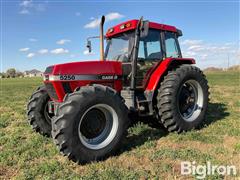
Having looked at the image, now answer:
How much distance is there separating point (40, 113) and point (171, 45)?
11.3 ft

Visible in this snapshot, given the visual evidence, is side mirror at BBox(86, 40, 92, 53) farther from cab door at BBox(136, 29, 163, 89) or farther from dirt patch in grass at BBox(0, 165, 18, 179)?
dirt patch in grass at BBox(0, 165, 18, 179)

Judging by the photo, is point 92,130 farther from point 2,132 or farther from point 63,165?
point 2,132

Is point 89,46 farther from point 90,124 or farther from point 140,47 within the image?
point 90,124

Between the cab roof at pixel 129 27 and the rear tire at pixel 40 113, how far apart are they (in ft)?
6.65

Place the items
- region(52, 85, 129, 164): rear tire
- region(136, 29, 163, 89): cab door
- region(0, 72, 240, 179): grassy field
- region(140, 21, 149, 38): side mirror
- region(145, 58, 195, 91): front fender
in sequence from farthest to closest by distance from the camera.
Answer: region(136, 29, 163, 89): cab door < region(145, 58, 195, 91): front fender < region(140, 21, 149, 38): side mirror < region(52, 85, 129, 164): rear tire < region(0, 72, 240, 179): grassy field

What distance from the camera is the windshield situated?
5430mm

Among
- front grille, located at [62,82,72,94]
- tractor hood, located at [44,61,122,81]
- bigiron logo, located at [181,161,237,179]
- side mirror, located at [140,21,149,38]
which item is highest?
side mirror, located at [140,21,149,38]

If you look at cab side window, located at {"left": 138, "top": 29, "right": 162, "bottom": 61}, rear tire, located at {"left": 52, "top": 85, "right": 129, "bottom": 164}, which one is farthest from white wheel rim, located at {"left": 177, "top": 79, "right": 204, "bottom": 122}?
rear tire, located at {"left": 52, "top": 85, "right": 129, "bottom": 164}

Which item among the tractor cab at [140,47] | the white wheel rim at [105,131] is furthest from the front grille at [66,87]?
the tractor cab at [140,47]

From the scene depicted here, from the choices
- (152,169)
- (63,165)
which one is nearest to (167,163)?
(152,169)

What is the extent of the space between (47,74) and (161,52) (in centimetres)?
265

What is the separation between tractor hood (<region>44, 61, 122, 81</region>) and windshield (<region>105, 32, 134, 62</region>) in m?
0.41

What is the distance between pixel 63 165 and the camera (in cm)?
399

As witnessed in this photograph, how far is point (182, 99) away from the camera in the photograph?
584 cm
